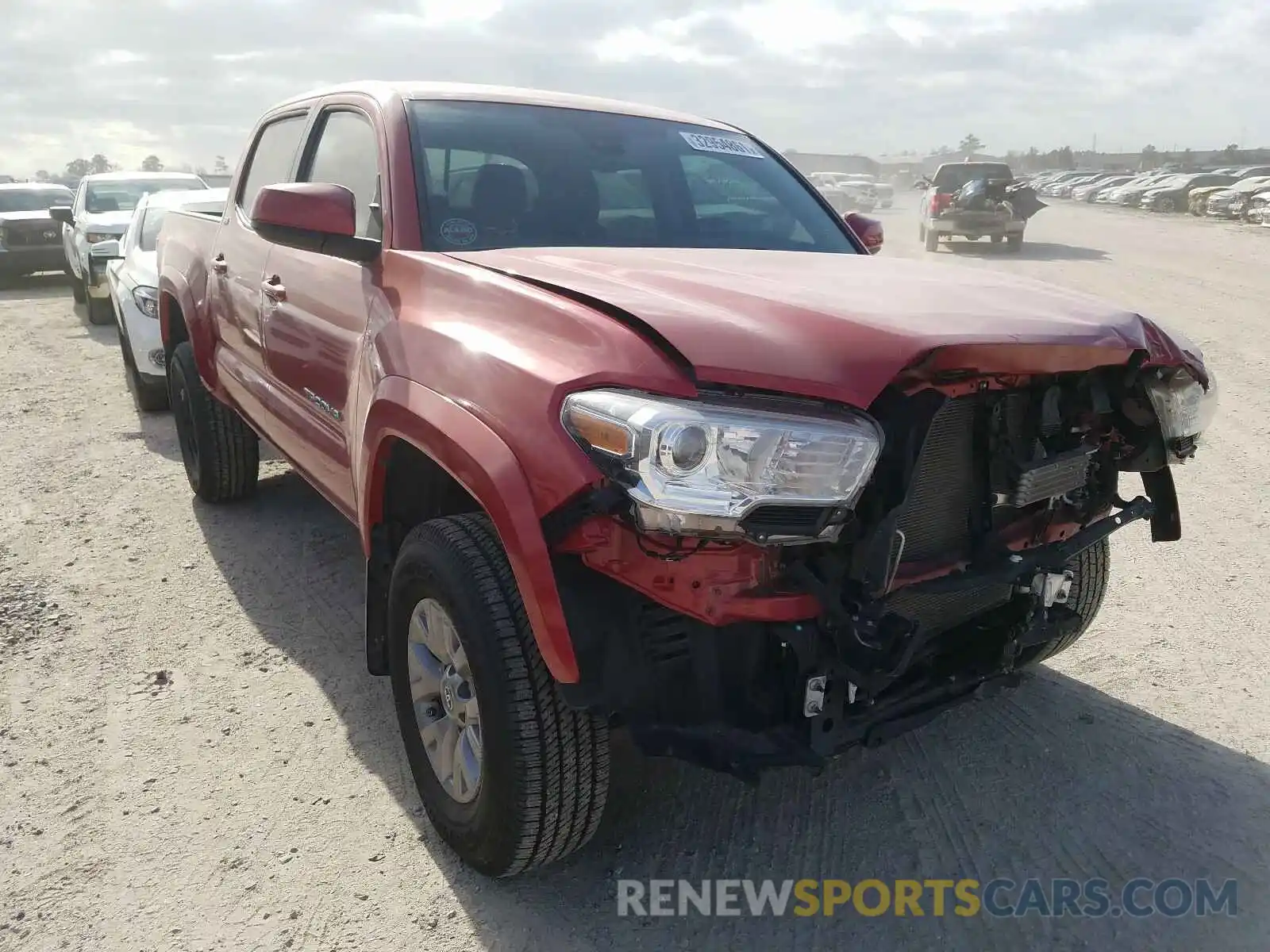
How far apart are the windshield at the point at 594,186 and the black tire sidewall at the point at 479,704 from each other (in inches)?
39.1

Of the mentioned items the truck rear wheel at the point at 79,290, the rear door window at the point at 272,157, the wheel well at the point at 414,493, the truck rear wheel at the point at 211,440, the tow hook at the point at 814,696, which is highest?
the rear door window at the point at 272,157

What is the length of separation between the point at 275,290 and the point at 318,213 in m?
0.92

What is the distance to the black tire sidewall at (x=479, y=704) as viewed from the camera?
2.23 metres

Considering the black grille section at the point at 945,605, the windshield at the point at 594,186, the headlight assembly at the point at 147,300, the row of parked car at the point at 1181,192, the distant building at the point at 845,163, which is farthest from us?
the distant building at the point at 845,163

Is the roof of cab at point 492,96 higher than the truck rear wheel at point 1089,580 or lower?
higher

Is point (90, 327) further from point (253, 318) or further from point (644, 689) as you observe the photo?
point (644, 689)

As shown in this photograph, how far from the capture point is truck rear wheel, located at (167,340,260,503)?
507 centimetres

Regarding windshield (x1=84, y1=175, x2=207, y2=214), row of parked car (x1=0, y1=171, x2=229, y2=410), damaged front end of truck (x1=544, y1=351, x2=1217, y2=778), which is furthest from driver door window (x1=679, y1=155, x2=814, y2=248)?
windshield (x1=84, y1=175, x2=207, y2=214)

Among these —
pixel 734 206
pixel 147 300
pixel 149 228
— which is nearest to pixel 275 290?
pixel 734 206

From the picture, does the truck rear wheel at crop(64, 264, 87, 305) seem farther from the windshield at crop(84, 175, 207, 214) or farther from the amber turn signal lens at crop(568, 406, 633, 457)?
the amber turn signal lens at crop(568, 406, 633, 457)

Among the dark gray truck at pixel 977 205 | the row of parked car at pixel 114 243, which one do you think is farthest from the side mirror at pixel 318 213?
the dark gray truck at pixel 977 205

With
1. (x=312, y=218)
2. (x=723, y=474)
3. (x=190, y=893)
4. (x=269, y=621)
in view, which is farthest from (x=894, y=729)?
(x=269, y=621)

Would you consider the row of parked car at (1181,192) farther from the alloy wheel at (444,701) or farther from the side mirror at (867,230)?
the alloy wheel at (444,701)

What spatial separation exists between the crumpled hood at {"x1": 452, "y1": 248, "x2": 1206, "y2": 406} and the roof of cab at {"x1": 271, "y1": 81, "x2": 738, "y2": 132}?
0.84 meters
